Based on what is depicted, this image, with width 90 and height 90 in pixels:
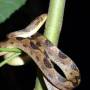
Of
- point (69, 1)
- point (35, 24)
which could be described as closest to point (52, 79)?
point (35, 24)

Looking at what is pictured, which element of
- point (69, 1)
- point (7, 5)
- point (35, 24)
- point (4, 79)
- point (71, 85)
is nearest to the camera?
point (71, 85)

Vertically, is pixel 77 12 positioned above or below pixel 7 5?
below

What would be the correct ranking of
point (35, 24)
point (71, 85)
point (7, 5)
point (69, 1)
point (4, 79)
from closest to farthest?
point (71, 85) → point (7, 5) → point (35, 24) → point (69, 1) → point (4, 79)

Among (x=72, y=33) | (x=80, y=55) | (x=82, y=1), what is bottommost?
(x=80, y=55)

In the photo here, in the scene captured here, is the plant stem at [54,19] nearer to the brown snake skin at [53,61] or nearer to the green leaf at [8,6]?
the brown snake skin at [53,61]

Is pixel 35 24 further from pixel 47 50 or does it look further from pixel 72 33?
pixel 72 33

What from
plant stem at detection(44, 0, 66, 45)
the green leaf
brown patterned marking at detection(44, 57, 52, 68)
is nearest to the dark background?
the green leaf

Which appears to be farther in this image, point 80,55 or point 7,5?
point 80,55
